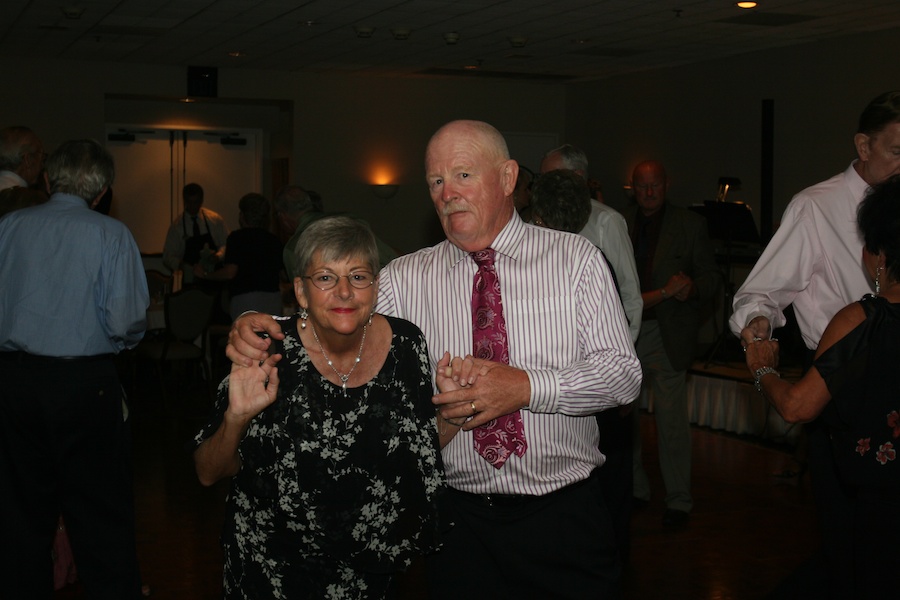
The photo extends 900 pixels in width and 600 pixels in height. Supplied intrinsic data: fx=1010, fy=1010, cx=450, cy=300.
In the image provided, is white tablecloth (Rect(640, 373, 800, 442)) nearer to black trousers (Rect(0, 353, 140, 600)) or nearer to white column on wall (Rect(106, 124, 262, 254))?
black trousers (Rect(0, 353, 140, 600))

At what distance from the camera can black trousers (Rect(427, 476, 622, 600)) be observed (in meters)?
2.46

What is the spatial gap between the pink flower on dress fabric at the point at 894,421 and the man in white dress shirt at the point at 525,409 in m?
0.62

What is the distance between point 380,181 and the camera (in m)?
→ 13.8

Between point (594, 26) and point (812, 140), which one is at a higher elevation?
point (594, 26)

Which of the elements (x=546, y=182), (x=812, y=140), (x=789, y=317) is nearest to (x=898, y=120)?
(x=546, y=182)

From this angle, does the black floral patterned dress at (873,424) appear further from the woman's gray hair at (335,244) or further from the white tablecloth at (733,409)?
the white tablecloth at (733,409)

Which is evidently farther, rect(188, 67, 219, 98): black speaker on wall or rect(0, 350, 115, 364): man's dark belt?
rect(188, 67, 219, 98): black speaker on wall

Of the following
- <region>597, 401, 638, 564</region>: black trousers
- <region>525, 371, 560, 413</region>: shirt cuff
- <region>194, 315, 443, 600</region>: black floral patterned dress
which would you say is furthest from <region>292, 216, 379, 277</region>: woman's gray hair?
<region>597, 401, 638, 564</region>: black trousers

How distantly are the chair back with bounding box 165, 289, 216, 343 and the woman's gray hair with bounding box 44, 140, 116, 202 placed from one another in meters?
5.33

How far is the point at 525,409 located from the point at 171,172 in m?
12.6

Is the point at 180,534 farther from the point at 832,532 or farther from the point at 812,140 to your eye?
the point at 812,140

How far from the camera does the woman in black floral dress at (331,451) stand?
7.53 feet

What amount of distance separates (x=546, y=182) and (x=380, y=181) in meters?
9.80

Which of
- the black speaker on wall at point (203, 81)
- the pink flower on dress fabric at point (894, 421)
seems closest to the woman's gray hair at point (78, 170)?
the pink flower on dress fabric at point (894, 421)
